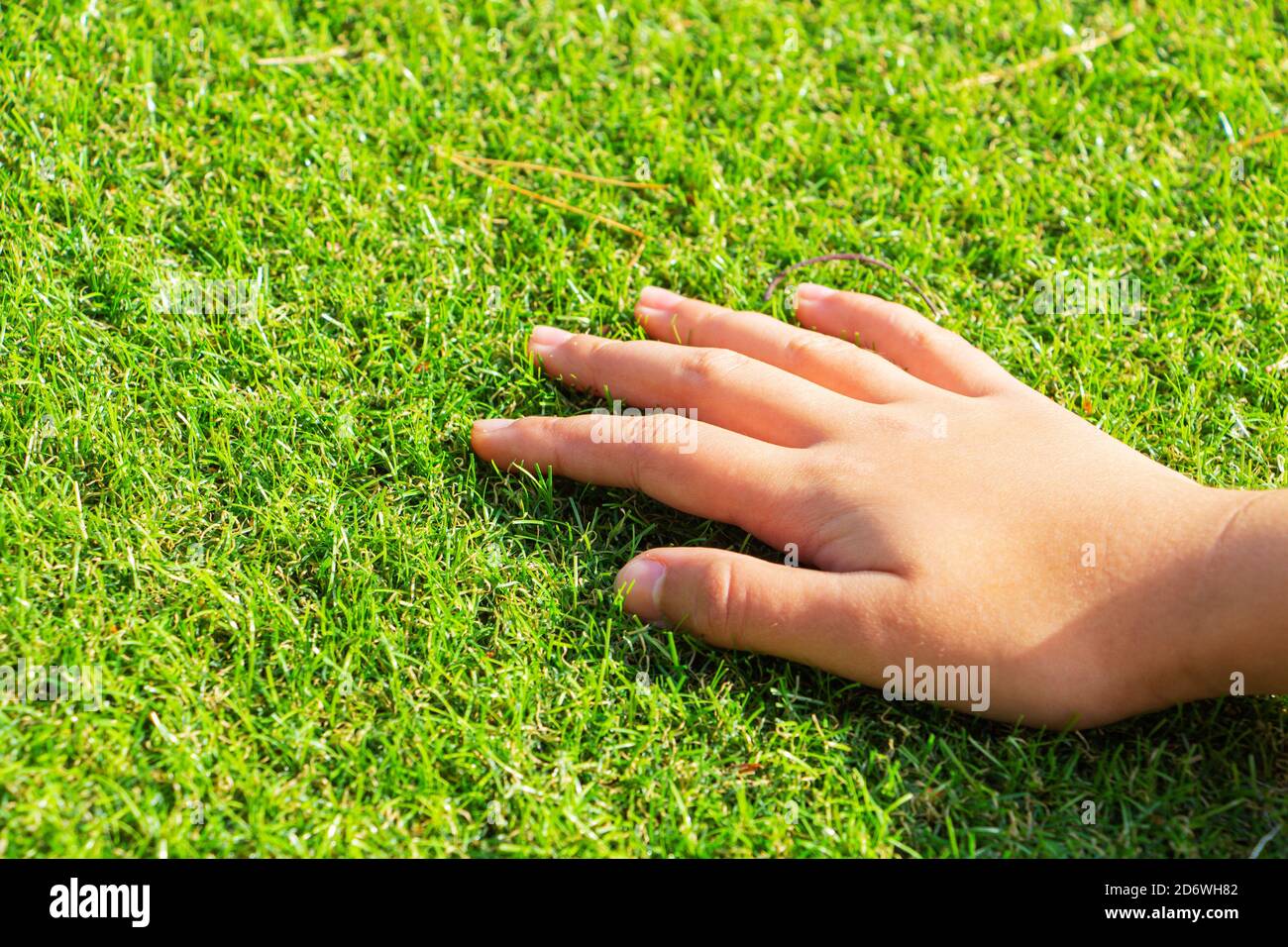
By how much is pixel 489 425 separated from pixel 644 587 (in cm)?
52

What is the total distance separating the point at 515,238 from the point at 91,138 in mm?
1072

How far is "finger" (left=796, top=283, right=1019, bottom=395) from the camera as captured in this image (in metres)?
2.43

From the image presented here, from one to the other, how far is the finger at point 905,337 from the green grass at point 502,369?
165 mm

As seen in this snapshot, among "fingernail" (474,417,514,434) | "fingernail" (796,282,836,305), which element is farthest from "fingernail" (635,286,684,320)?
"fingernail" (474,417,514,434)

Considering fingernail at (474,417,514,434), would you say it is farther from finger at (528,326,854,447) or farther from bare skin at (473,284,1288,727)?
finger at (528,326,854,447)

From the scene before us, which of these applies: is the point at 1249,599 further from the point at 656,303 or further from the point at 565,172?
the point at 565,172

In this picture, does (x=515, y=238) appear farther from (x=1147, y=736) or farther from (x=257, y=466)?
(x=1147, y=736)

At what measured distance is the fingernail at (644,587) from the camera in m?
2.21

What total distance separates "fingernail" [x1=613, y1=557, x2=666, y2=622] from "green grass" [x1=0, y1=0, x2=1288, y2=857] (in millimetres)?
45

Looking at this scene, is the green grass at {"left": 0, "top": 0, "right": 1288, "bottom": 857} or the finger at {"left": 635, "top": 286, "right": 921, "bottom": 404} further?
the finger at {"left": 635, "top": 286, "right": 921, "bottom": 404}

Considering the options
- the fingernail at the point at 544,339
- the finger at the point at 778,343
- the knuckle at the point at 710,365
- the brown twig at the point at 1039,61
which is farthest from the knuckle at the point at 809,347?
the brown twig at the point at 1039,61

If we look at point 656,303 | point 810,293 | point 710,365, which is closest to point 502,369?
point 656,303

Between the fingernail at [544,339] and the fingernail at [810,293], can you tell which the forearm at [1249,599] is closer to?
the fingernail at [810,293]

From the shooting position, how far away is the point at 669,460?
2.31 m
